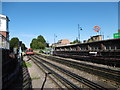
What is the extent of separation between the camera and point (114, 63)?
1769cm

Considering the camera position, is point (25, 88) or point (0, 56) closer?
point (0, 56)

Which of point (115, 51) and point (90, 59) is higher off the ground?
point (115, 51)

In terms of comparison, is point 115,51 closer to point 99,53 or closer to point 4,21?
point 99,53

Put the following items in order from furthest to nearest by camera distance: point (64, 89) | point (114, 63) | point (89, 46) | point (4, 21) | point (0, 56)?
1. point (4, 21)
2. point (89, 46)
3. point (114, 63)
4. point (64, 89)
5. point (0, 56)

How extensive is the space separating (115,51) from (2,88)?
16.6m

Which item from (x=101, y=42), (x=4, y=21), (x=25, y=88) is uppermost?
(x=4, y=21)

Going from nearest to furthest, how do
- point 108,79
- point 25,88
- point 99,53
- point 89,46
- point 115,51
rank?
point 25,88 → point 108,79 → point 115,51 → point 99,53 → point 89,46

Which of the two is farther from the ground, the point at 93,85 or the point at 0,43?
the point at 0,43

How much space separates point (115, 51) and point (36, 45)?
94.2m

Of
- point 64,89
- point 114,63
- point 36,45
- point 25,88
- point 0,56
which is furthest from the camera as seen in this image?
point 36,45

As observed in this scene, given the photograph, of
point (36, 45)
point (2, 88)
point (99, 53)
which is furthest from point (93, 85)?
point (36, 45)

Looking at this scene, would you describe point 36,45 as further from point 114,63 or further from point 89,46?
point 114,63

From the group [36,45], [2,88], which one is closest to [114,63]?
[2,88]

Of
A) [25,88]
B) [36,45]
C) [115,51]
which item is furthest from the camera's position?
[36,45]
